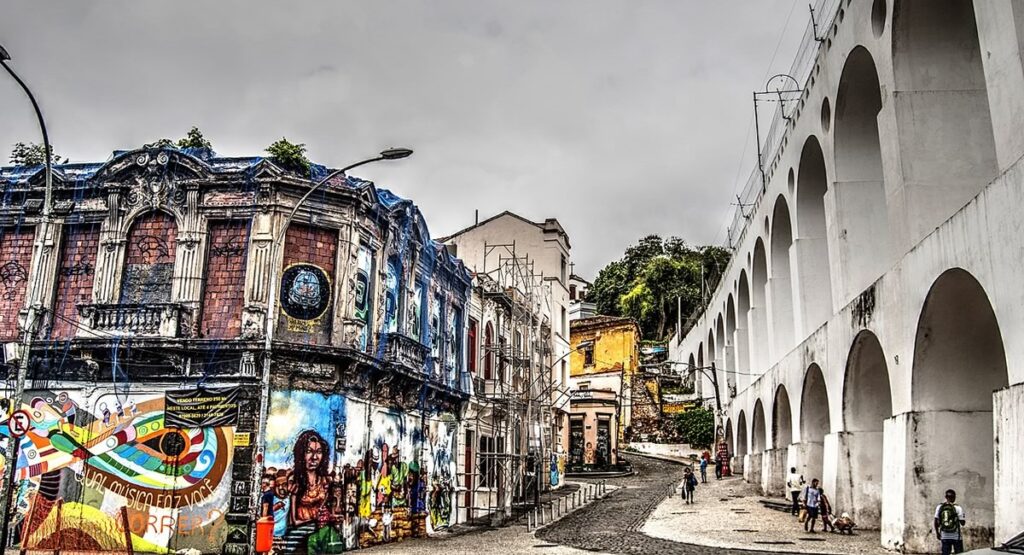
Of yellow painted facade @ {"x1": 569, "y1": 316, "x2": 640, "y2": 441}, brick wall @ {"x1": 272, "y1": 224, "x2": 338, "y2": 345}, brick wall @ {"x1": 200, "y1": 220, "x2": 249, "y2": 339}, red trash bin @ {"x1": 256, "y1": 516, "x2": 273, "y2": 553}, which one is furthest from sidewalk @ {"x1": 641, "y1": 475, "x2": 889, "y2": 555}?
yellow painted facade @ {"x1": 569, "y1": 316, "x2": 640, "y2": 441}

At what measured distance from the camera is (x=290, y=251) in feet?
64.3

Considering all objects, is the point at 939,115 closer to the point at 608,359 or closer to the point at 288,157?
the point at 288,157

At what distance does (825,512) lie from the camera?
2136 cm

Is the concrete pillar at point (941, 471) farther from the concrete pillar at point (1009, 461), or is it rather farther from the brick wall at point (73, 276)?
the brick wall at point (73, 276)

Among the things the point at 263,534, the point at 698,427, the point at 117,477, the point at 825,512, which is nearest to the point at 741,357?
the point at 698,427

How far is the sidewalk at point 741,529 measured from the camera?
19328 millimetres

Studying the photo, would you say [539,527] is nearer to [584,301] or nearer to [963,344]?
[963,344]

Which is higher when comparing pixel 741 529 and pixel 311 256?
pixel 311 256

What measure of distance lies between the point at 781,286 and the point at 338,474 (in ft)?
76.4

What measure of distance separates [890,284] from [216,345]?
15.5 meters

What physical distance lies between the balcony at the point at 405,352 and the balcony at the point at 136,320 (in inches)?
198

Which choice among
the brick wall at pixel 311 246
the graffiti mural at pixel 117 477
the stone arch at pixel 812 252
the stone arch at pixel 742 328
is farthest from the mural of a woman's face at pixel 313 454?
the stone arch at pixel 742 328

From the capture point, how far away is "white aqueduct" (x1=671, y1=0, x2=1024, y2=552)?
44.5ft

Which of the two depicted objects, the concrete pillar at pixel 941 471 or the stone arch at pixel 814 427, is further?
the stone arch at pixel 814 427
